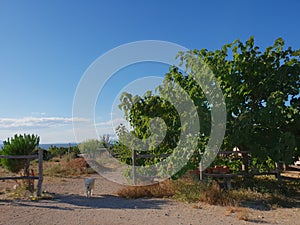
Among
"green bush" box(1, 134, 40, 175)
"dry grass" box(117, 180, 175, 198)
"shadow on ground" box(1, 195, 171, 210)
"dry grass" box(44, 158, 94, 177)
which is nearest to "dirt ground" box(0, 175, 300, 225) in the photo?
"shadow on ground" box(1, 195, 171, 210)

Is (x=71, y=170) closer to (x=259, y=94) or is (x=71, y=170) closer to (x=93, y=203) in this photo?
(x=93, y=203)

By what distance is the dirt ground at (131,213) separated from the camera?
552 cm

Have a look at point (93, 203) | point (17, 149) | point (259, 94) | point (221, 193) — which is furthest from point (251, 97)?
point (17, 149)

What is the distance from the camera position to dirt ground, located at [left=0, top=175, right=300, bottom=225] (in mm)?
5523

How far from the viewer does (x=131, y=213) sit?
6176 mm

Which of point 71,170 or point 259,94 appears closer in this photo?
point 259,94

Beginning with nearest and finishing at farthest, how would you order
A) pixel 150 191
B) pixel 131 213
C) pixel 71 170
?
1. pixel 131 213
2. pixel 150 191
3. pixel 71 170

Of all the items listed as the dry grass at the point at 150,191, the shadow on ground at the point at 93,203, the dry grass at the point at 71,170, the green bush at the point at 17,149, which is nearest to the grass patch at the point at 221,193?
the dry grass at the point at 150,191

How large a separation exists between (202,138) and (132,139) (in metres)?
3.21

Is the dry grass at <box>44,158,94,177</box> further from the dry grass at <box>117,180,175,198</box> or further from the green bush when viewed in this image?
the dry grass at <box>117,180,175,198</box>

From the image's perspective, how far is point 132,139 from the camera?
33.1ft

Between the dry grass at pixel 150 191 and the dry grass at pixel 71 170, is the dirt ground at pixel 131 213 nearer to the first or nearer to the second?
the dry grass at pixel 150 191

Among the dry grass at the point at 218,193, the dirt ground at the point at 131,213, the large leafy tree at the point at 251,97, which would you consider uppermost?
the large leafy tree at the point at 251,97

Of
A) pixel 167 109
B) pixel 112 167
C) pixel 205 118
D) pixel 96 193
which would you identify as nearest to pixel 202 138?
pixel 205 118
